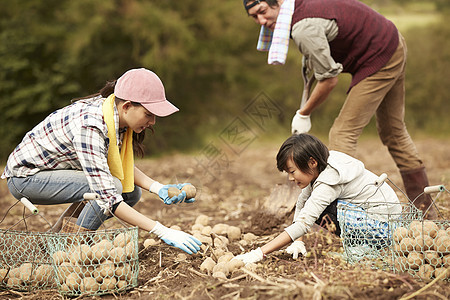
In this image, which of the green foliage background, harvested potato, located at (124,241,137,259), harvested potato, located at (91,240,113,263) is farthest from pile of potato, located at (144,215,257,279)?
the green foliage background

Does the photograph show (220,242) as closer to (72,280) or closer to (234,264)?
(234,264)

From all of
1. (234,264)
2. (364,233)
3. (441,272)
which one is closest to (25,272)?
(234,264)

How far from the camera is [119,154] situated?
2.65m

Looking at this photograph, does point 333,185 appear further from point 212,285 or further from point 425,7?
point 425,7

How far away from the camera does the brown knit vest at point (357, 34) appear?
304cm

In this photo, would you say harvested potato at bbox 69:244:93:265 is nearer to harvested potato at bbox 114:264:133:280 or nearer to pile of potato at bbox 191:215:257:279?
harvested potato at bbox 114:264:133:280

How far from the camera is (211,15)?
9.23 meters

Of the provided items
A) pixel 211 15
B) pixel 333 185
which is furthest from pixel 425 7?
pixel 333 185

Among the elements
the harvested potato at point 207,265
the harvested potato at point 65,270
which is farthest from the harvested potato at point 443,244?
the harvested potato at point 65,270

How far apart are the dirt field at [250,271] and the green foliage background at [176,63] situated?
113 inches

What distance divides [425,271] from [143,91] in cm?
155

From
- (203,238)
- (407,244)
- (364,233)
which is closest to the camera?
(407,244)

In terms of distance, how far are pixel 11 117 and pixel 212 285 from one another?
6.87m

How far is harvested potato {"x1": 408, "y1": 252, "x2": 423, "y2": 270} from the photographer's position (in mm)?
2127
